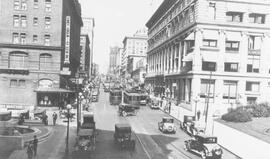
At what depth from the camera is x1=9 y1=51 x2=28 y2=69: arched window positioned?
51750 mm

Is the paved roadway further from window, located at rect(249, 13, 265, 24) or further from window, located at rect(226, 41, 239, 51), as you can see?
window, located at rect(249, 13, 265, 24)

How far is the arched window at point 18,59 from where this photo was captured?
51.8 m

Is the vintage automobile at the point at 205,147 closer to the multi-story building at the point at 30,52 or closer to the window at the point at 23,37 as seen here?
the multi-story building at the point at 30,52

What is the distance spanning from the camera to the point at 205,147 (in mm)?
25875

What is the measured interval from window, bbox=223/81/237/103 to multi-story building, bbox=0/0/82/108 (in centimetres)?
2890

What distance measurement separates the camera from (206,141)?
26.4m

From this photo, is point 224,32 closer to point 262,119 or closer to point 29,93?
point 262,119

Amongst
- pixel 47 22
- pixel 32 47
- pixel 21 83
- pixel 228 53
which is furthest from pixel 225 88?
pixel 21 83

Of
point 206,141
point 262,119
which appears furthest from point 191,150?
point 262,119

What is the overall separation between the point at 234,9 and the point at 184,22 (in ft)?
40.7

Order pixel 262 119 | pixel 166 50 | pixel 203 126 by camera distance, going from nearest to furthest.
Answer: pixel 203 126 < pixel 262 119 < pixel 166 50

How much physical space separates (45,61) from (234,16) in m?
35.1

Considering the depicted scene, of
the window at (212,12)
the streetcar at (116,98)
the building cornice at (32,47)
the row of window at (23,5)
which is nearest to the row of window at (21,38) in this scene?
the building cornice at (32,47)

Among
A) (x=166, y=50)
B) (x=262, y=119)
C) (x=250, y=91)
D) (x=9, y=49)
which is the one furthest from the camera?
(x=166, y=50)
